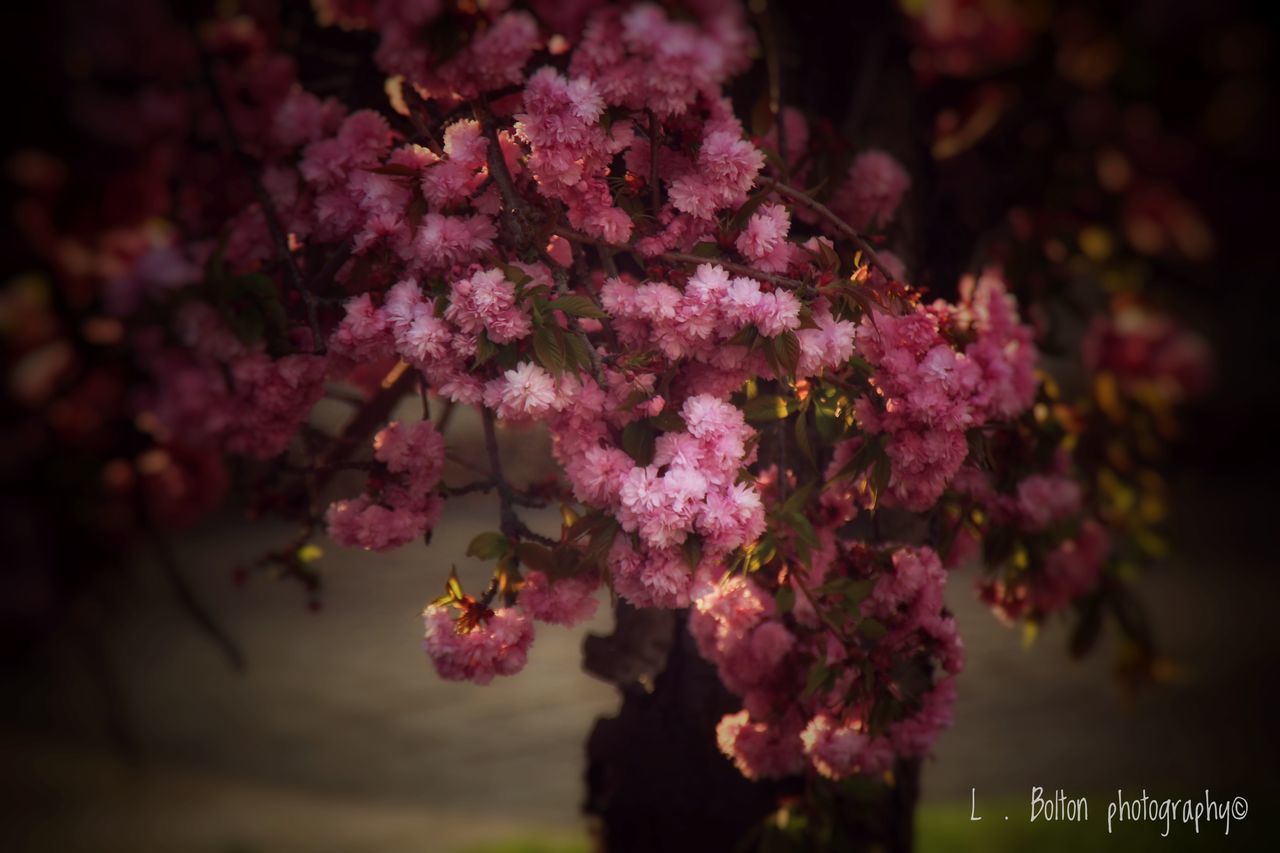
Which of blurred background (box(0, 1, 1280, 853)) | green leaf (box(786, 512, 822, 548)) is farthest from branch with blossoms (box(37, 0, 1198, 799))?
blurred background (box(0, 1, 1280, 853))

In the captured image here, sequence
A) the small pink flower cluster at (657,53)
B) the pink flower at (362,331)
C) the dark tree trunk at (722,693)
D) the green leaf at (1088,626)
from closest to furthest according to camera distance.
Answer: the small pink flower cluster at (657,53) → the pink flower at (362,331) → the dark tree trunk at (722,693) → the green leaf at (1088,626)

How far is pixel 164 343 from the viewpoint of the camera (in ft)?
3.43

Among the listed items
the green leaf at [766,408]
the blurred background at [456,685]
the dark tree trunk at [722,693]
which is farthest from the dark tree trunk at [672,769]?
the green leaf at [766,408]

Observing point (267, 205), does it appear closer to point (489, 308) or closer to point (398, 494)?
point (489, 308)

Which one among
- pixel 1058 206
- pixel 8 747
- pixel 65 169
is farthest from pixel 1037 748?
pixel 8 747

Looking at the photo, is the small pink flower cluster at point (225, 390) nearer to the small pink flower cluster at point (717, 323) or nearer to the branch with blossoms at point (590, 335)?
the branch with blossoms at point (590, 335)

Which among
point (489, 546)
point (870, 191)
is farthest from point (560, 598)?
point (870, 191)

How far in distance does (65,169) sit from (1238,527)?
6.53m

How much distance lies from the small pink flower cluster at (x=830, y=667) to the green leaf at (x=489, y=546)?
0.28 meters

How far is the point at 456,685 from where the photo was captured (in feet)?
12.5

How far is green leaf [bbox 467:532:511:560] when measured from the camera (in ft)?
4.15

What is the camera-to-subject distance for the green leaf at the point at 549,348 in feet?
3.59

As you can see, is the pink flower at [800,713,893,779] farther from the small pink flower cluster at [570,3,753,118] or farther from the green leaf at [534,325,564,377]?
the small pink flower cluster at [570,3,753,118]

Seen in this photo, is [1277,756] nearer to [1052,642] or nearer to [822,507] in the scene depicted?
[1052,642]
